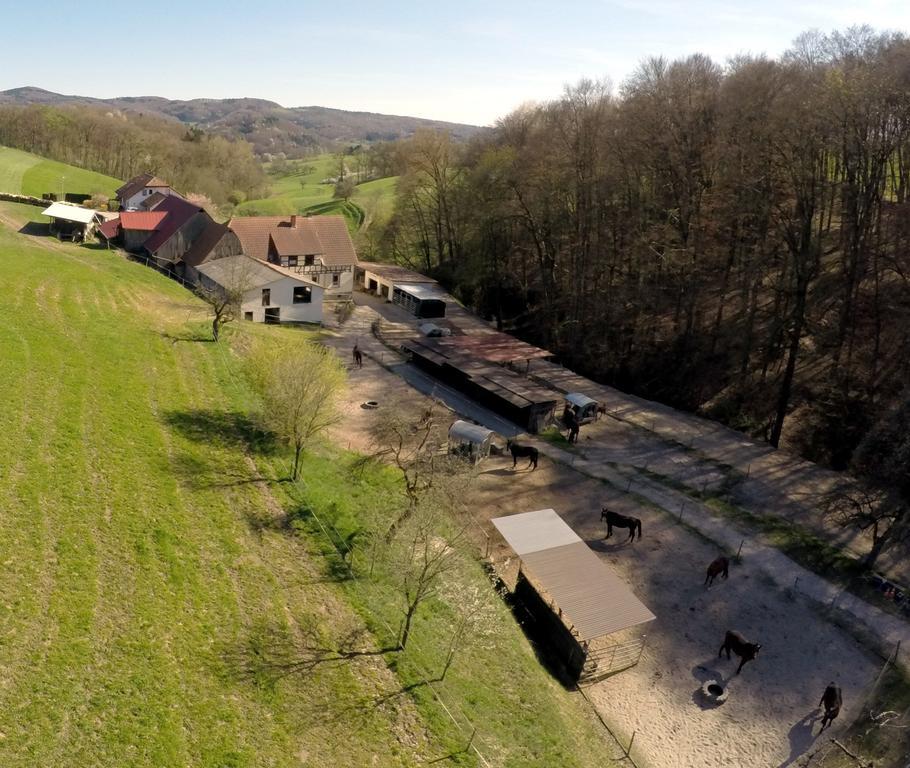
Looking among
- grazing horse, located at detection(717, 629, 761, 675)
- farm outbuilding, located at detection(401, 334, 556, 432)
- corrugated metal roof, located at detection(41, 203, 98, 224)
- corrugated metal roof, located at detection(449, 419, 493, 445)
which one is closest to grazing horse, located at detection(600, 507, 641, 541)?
grazing horse, located at detection(717, 629, 761, 675)

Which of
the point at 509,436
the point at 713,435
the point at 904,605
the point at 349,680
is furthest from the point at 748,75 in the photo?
the point at 349,680

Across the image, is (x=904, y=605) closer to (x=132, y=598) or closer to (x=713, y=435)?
(x=713, y=435)

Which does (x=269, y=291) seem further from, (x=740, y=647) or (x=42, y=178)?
(x=42, y=178)

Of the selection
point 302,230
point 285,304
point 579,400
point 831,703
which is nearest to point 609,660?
point 831,703

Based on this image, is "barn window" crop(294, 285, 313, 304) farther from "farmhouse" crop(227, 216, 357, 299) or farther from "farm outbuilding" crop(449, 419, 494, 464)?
"farm outbuilding" crop(449, 419, 494, 464)

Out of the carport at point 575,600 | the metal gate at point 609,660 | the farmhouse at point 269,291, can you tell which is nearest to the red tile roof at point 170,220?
the farmhouse at point 269,291

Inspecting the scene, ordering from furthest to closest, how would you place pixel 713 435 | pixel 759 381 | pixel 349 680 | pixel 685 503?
pixel 759 381
pixel 713 435
pixel 685 503
pixel 349 680
